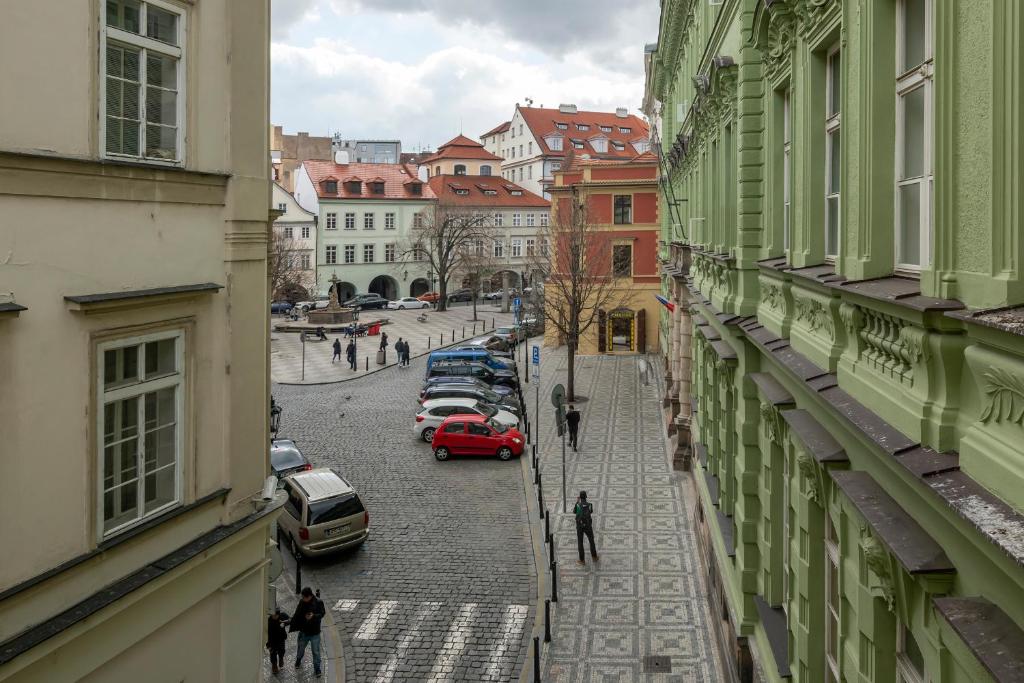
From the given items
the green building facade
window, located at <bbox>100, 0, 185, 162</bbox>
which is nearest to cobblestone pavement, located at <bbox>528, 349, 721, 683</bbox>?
the green building facade

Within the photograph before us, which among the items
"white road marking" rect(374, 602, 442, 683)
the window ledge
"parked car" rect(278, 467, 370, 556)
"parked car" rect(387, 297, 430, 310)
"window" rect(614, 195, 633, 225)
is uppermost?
"window" rect(614, 195, 633, 225)

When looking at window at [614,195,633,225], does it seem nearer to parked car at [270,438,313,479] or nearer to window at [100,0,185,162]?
parked car at [270,438,313,479]

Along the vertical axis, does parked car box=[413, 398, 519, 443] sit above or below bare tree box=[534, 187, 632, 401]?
below

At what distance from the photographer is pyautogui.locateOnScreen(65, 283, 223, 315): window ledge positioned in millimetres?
6539

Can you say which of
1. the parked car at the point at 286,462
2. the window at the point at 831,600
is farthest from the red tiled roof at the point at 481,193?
the window at the point at 831,600

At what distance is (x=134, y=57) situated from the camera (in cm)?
716

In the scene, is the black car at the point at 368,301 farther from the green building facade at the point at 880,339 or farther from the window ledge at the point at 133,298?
the window ledge at the point at 133,298

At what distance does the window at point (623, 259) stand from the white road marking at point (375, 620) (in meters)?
31.7

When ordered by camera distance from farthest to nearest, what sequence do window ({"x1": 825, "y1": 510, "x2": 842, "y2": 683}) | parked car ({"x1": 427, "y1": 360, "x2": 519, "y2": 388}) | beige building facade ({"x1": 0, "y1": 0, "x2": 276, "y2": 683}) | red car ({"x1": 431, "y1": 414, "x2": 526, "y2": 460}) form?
parked car ({"x1": 427, "y1": 360, "x2": 519, "y2": 388}) → red car ({"x1": 431, "y1": 414, "x2": 526, "y2": 460}) → window ({"x1": 825, "y1": 510, "x2": 842, "y2": 683}) → beige building facade ({"x1": 0, "y1": 0, "x2": 276, "y2": 683})

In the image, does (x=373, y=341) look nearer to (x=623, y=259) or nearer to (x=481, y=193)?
(x=623, y=259)

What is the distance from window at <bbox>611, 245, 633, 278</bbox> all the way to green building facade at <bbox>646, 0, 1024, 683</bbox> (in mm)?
33121

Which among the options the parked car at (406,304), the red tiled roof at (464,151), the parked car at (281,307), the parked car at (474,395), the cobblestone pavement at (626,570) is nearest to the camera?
the cobblestone pavement at (626,570)

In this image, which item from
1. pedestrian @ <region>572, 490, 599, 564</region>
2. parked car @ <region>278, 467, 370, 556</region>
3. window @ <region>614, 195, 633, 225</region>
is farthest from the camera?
window @ <region>614, 195, 633, 225</region>

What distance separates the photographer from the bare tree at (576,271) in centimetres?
3550
